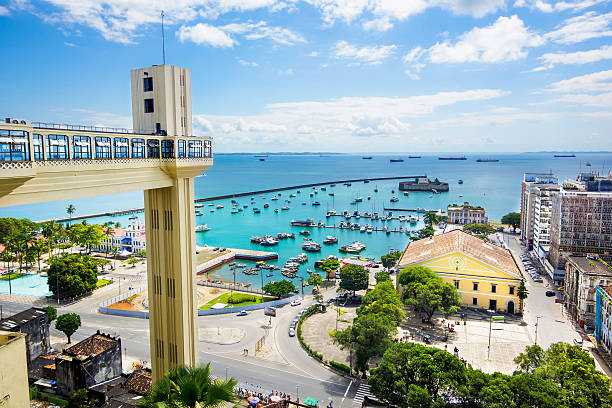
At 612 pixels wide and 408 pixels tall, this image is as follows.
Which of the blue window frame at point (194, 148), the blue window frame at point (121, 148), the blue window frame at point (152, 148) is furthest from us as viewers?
the blue window frame at point (194, 148)

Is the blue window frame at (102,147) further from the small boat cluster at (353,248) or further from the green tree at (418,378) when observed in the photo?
the small boat cluster at (353,248)

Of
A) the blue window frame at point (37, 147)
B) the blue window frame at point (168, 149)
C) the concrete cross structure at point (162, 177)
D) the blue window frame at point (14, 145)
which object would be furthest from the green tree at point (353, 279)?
the blue window frame at point (14, 145)

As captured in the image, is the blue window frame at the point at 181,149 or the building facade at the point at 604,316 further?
the building facade at the point at 604,316

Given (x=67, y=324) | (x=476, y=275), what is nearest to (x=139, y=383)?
(x=67, y=324)

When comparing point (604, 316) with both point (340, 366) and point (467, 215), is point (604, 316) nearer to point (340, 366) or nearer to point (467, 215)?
point (340, 366)

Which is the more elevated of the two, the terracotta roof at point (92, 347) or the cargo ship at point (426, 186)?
the cargo ship at point (426, 186)

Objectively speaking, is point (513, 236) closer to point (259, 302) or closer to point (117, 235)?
point (259, 302)

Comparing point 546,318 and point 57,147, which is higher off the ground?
point 57,147

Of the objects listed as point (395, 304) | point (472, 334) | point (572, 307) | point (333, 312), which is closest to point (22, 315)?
point (333, 312)
